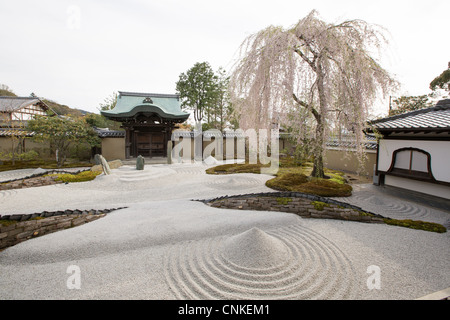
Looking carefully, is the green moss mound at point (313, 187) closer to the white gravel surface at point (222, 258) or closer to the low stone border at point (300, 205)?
the low stone border at point (300, 205)

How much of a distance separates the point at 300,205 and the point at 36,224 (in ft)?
21.0

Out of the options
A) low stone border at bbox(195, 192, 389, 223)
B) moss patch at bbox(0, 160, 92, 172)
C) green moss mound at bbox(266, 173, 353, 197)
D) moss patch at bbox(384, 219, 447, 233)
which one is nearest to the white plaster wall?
green moss mound at bbox(266, 173, 353, 197)

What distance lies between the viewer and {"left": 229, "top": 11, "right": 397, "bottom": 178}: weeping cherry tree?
6.93 metres

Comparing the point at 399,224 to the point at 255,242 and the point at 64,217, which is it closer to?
the point at 255,242

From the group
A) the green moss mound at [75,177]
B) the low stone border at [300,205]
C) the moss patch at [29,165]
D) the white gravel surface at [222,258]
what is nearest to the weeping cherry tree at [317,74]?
the low stone border at [300,205]

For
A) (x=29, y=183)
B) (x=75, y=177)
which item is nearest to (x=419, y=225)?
(x=75, y=177)

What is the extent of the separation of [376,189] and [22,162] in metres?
21.8

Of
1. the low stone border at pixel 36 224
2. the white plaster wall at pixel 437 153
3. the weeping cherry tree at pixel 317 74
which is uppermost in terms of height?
the weeping cherry tree at pixel 317 74

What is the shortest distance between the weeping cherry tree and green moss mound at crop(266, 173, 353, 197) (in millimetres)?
1715

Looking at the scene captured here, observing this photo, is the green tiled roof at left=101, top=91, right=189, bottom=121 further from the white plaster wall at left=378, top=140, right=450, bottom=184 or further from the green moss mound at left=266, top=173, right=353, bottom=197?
the white plaster wall at left=378, top=140, right=450, bottom=184

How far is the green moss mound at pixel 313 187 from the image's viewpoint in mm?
7238

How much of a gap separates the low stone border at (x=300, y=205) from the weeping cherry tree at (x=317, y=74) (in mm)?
2836

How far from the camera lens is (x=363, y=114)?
7.02 metres

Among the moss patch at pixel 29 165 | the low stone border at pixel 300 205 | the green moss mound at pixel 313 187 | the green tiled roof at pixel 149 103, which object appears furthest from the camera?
the green tiled roof at pixel 149 103
